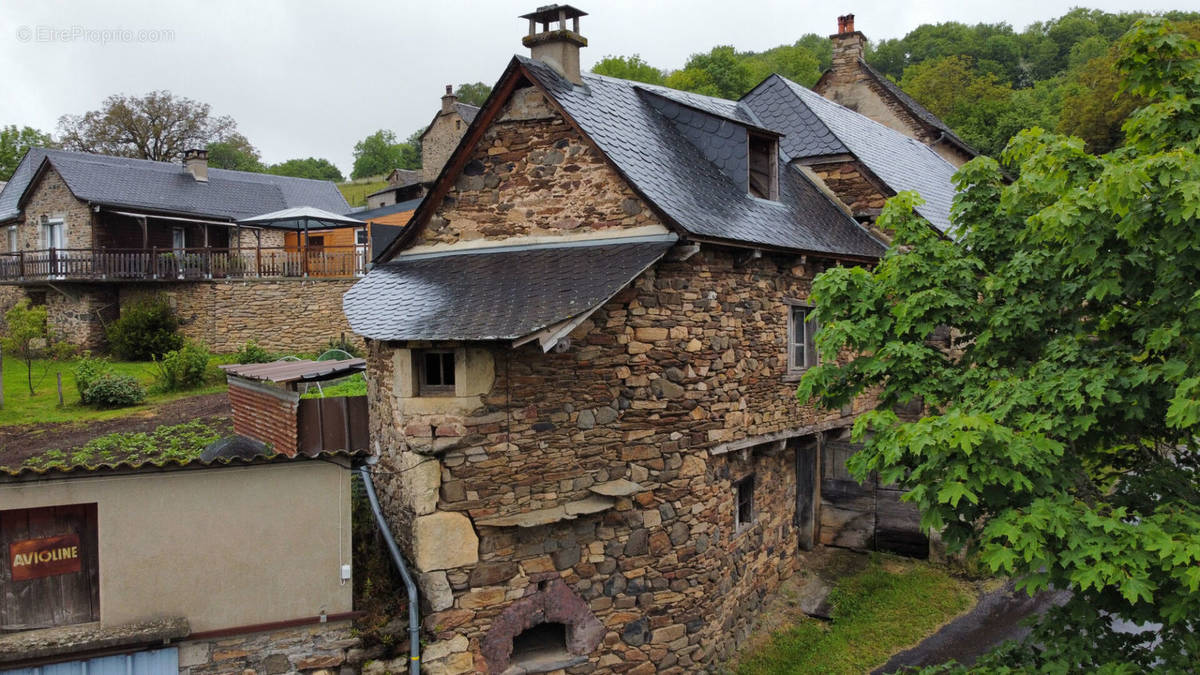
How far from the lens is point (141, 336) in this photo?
22109mm

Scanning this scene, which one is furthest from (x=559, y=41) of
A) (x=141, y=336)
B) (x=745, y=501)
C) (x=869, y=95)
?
(x=141, y=336)

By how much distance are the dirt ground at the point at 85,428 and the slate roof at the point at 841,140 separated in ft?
41.6

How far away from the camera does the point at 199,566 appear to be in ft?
24.2

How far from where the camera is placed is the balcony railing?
23266mm

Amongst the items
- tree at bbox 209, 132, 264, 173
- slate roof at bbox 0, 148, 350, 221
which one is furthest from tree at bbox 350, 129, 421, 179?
slate roof at bbox 0, 148, 350, 221

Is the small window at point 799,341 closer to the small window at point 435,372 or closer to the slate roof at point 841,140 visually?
the slate roof at point 841,140

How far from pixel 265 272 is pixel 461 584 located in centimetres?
1818

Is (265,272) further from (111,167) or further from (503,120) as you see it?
(503,120)

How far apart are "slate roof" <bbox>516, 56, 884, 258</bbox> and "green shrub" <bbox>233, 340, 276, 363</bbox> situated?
44.6ft

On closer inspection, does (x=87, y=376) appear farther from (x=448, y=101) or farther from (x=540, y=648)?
(x=448, y=101)

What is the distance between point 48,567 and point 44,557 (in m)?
0.10

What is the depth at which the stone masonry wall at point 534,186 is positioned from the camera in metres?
9.63

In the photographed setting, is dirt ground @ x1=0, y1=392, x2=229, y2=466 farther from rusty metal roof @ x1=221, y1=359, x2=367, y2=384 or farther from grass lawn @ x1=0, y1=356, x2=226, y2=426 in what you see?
rusty metal roof @ x1=221, y1=359, x2=367, y2=384

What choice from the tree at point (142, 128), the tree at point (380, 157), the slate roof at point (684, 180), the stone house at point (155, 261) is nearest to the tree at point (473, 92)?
the tree at point (380, 157)
